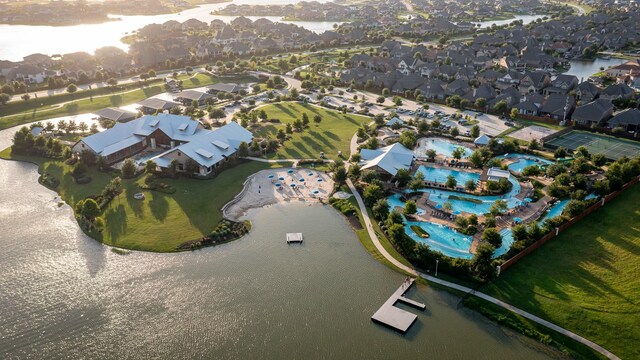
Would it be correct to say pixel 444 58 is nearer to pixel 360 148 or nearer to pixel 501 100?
pixel 501 100

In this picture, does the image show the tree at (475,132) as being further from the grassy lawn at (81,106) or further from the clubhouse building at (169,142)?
the grassy lawn at (81,106)

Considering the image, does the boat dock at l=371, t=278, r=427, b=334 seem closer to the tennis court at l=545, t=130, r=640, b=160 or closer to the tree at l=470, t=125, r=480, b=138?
the tree at l=470, t=125, r=480, b=138

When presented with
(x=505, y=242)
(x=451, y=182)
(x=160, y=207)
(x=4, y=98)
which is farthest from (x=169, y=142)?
(x=505, y=242)

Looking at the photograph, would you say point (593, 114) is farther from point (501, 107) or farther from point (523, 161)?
point (523, 161)

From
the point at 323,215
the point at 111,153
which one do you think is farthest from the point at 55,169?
the point at 323,215

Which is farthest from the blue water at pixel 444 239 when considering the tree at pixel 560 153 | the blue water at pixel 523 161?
the tree at pixel 560 153

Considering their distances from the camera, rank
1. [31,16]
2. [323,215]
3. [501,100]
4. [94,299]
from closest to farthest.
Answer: [94,299] < [323,215] < [501,100] < [31,16]
